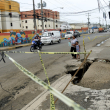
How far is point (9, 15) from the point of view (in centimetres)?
4841

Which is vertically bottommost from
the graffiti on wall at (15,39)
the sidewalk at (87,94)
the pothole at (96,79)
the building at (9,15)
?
the sidewalk at (87,94)

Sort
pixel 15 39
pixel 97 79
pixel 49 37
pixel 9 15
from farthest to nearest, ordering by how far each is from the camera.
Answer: pixel 9 15 < pixel 15 39 < pixel 49 37 < pixel 97 79

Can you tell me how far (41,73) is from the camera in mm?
6676

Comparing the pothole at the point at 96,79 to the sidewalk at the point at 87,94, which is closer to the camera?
the sidewalk at the point at 87,94

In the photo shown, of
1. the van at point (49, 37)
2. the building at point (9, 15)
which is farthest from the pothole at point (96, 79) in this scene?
the building at point (9, 15)

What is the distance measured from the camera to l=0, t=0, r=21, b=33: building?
46.8 meters

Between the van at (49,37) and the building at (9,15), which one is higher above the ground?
the building at (9,15)

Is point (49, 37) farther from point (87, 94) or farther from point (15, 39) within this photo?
point (87, 94)

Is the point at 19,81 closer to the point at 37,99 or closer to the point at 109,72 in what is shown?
the point at 37,99

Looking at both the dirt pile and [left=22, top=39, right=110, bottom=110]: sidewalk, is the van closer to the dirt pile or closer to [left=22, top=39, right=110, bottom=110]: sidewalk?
the dirt pile

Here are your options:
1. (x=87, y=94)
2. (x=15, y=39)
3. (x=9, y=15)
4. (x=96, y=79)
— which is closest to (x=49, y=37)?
(x=15, y=39)

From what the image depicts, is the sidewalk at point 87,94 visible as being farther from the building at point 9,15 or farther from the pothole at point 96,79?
the building at point 9,15

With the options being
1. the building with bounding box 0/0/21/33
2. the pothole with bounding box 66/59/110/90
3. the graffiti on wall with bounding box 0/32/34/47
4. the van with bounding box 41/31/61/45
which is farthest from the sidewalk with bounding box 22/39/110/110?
the building with bounding box 0/0/21/33

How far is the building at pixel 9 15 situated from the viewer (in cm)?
4675
